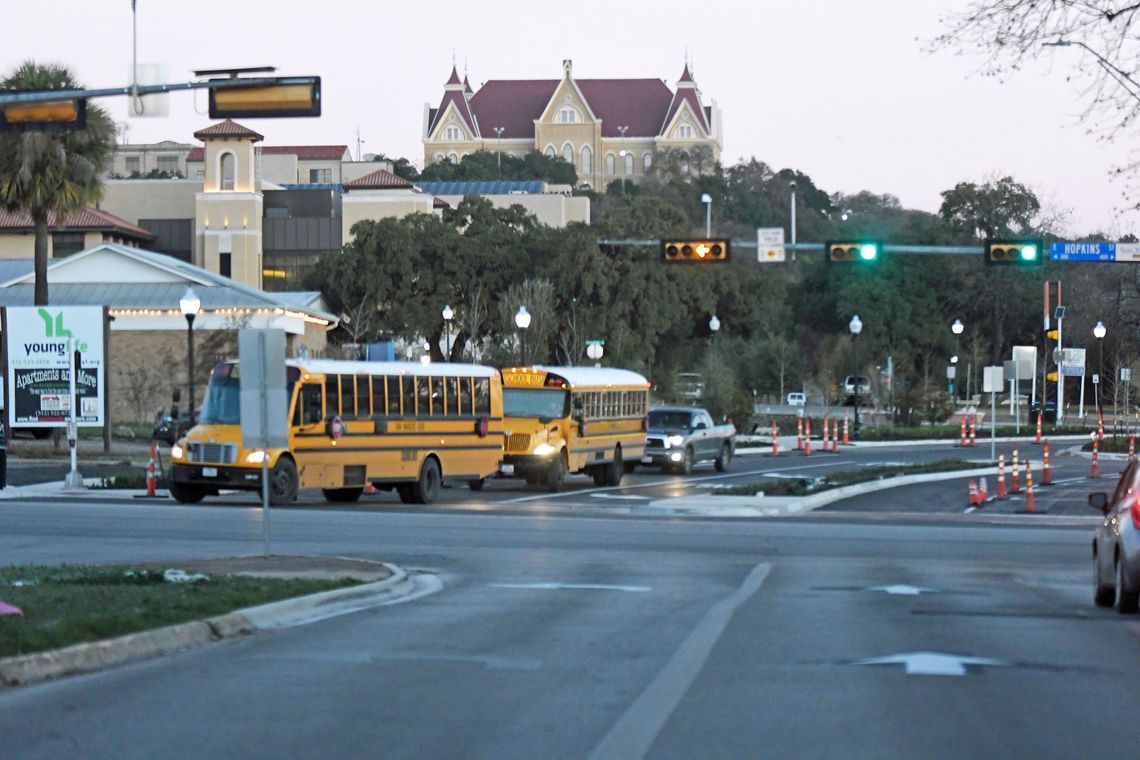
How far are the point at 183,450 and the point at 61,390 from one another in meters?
11.2

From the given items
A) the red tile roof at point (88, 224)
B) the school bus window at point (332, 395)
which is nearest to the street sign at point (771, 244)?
the school bus window at point (332, 395)

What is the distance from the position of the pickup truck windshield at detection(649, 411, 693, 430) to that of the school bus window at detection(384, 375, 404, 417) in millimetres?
12930

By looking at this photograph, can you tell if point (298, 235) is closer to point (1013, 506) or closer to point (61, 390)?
point (61, 390)

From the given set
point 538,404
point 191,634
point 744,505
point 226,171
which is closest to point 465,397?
point 538,404

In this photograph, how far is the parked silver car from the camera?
15.3 metres

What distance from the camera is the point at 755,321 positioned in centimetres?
10106

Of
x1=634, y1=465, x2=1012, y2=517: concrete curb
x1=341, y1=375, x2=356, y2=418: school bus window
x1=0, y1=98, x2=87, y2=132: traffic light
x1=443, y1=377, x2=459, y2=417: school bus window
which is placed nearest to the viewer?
x1=0, y1=98, x2=87, y2=132: traffic light

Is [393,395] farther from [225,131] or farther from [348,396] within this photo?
[225,131]

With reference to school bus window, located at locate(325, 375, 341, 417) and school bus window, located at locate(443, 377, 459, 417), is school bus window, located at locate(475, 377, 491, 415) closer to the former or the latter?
school bus window, located at locate(443, 377, 459, 417)

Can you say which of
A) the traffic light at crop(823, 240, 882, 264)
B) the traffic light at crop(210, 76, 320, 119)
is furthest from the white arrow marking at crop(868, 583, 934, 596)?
the traffic light at crop(823, 240, 882, 264)

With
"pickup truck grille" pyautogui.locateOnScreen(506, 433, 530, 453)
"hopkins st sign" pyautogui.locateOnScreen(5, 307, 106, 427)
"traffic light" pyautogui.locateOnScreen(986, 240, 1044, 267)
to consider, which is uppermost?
"traffic light" pyautogui.locateOnScreen(986, 240, 1044, 267)

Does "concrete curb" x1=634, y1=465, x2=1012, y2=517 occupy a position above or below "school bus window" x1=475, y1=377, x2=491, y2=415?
below

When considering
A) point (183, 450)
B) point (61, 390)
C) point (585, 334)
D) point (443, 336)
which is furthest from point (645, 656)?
point (443, 336)

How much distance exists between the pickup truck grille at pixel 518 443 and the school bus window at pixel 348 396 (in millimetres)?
5594
